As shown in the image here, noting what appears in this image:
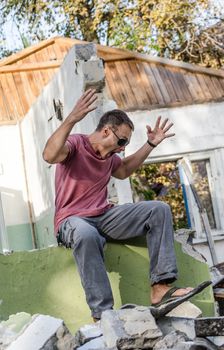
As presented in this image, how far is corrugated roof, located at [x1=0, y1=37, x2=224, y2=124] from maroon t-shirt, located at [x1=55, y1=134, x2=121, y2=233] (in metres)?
7.28

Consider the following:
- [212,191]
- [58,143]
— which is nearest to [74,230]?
[58,143]

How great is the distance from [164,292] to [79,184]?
0.90m

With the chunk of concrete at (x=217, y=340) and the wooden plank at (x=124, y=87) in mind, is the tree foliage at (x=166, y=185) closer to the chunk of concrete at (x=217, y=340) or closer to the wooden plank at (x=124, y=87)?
the wooden plank at (x=124, y=87)

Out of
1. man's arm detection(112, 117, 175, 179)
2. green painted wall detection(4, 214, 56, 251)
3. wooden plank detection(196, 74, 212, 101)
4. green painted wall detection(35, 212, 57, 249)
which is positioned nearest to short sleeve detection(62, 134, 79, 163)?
man's arm detection(112, 117, 175, 179)

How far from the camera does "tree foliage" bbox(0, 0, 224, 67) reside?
15.9 metres

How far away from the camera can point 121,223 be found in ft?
15.3

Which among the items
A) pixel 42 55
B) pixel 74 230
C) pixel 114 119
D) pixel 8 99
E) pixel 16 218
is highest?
pixel 42 55

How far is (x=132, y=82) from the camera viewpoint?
12195mm

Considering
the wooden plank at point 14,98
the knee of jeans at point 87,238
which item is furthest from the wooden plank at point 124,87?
the knee of jeans at point 87,238

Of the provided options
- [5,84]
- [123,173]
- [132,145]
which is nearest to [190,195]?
[132,145]

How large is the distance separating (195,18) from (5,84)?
5.82 metres

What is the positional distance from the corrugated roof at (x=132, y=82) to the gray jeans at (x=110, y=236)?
737 centimetres

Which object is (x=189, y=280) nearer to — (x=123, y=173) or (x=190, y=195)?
(x=123, y=173)

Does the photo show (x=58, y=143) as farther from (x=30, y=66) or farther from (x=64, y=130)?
(x=30, y=66)
